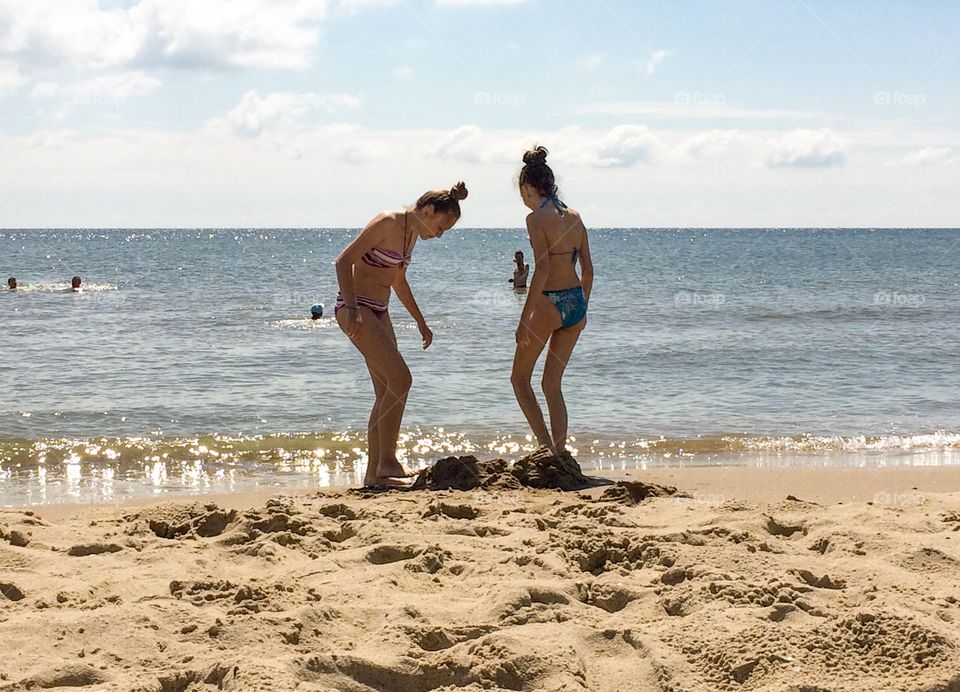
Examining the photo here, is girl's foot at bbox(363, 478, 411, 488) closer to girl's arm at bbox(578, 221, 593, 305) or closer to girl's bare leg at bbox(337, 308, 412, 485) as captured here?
girl's bare leg at bbox(337, 308, 412, 485)

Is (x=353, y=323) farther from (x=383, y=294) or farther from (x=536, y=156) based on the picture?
(x=536, y=156)

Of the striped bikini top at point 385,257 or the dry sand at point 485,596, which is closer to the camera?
the dry sand at point 485,596

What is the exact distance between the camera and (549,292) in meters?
5.96

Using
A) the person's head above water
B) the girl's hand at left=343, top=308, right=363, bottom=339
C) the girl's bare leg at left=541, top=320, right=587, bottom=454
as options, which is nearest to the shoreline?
the girl's bare leg at left=541, top=320, right=587, bottom=454

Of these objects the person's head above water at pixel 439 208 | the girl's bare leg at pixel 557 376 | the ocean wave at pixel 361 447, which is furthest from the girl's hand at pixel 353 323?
the ocean wave at pixel 361 447

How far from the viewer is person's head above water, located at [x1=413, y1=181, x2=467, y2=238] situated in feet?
18.1

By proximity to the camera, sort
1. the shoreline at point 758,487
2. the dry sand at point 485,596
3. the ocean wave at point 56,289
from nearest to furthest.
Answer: the dry sand at point 485,596, the shoreline at point 758,487, the ocean wave at point 56,289

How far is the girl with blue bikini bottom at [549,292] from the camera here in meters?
5.90

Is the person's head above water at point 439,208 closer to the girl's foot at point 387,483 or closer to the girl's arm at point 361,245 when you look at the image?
→ the girl's arm at point 361,245

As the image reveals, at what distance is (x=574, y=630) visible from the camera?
319 centimetres

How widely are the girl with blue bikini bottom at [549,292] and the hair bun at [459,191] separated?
511 mm

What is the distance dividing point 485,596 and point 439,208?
2628 mm

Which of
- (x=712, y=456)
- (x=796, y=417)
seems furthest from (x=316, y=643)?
(x=796, y=417)

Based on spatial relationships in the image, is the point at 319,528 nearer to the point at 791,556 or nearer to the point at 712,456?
the point at 791,556
